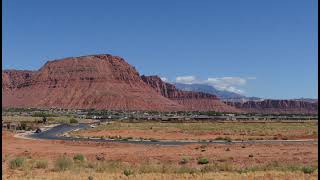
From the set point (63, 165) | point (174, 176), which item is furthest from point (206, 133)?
point (174, 176)

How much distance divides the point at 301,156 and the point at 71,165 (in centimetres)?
1488

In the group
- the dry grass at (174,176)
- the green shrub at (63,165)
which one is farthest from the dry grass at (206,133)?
the dry grass at (174,176)

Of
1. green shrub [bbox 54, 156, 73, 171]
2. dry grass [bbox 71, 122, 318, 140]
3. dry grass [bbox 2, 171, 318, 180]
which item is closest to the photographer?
dry grass [bbox 2, 171, 318, 180]

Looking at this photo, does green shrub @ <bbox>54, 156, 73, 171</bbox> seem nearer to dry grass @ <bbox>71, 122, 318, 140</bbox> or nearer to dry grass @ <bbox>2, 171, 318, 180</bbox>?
dry grass @ <bbox>2, 171, 318, 180</bbox>

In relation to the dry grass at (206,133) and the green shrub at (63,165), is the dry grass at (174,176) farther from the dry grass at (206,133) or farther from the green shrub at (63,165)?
the dry grass at (206,133)

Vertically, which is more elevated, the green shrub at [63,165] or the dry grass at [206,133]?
the dry grass at [206,133]

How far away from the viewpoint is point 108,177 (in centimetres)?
2117

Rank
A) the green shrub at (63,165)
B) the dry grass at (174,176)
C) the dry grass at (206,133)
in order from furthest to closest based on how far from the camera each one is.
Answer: the dry grass at (206,133) < the green shrub at (63,165) < the dry grass at (174,176)

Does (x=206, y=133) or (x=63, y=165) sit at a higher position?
(x=206, y=133)

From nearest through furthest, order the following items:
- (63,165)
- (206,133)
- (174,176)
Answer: (174,176) < (63,165) < (206,133)

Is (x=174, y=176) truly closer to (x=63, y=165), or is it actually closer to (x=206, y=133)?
(x=63, y=165)

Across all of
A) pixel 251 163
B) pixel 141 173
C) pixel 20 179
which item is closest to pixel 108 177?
pixel 141 173

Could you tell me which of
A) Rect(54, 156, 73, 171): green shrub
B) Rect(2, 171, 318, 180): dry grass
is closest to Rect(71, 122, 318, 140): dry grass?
Rect(54, 156, 73, 171): green shrub

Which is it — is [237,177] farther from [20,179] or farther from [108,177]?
[20,179]
